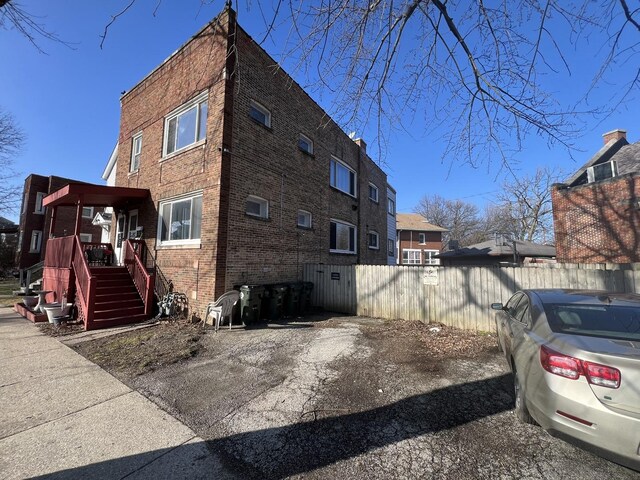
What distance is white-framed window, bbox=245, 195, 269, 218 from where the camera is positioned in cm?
948

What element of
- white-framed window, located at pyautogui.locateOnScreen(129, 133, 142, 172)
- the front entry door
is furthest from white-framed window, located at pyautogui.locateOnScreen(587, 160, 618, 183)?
the front entry door

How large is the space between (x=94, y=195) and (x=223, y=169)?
5.44 metres

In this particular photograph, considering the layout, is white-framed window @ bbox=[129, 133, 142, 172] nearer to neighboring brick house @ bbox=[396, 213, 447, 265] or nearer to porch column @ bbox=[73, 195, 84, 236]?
porch column @ bbox=[73, 195, 84, 236]

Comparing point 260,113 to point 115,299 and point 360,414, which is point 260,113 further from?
point 360,414

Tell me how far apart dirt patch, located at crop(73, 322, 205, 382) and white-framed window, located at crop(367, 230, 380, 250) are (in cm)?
1256

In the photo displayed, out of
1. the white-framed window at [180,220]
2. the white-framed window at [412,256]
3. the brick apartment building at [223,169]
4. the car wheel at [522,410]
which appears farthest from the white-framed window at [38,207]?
the white-framed window at [412,256]

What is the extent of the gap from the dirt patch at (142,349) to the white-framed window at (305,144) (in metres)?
8.19

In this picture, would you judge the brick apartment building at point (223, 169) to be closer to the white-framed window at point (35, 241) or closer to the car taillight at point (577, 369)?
the car taillight at point (577, 369)

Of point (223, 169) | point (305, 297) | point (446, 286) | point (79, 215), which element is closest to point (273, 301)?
point (305, 297)

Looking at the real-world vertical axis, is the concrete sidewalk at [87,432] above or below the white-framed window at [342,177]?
below

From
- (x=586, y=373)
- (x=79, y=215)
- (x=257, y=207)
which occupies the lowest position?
(x=586, y=373)

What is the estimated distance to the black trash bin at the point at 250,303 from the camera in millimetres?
8305

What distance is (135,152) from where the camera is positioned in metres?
12.5

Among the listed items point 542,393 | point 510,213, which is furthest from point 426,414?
point 510,213
